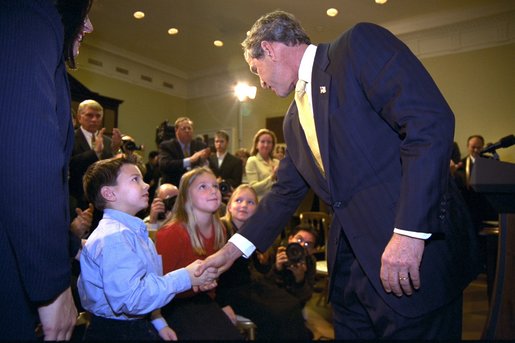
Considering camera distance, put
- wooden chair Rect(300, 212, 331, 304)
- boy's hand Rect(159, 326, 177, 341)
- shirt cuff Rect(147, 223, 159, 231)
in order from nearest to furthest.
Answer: boy's hand Rect(159, 326, 177, 341) → shirt cuff Rect(147, 223, 159, 231) → wooden chair Rect(300, 212, 331, 304)

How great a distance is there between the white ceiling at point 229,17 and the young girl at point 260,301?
4.79 metres

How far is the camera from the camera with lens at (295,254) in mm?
2553

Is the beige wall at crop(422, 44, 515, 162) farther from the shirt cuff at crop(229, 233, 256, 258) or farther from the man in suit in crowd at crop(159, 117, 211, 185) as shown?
A: the shirt cuff at crop(229, 233, 256, 258)

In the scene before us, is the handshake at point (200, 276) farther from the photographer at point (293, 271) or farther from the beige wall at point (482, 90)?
the beige wall at point (482, 90)

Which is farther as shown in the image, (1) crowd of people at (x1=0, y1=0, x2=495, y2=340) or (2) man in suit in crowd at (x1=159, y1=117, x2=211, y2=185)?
(2) man in suit in crowd at (x1=159, y1=117, x2=211, y2=185)

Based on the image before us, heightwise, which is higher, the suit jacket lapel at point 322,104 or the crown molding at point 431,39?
the crown molding at point 431,39

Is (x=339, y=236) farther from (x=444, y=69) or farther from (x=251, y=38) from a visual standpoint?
(x=444, y=69)

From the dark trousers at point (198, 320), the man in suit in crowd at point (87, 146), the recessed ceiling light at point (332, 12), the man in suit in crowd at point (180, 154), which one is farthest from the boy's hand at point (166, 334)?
→ the recessed ceiling light at point (332, 12)

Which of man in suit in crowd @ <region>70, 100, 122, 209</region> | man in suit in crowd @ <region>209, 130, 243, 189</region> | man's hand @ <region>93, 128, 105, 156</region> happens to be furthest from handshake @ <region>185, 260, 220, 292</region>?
man in suit in crowd @ <region>209, 130, 243, 189</region>

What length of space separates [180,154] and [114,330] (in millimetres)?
2782

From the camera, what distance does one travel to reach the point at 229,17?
668 centimetres

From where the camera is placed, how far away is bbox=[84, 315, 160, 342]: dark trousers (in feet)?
4.52

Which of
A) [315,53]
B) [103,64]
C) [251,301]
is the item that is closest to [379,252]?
[315,53]

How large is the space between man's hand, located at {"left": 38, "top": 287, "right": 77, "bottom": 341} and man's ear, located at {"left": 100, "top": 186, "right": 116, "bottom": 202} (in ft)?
2.28
